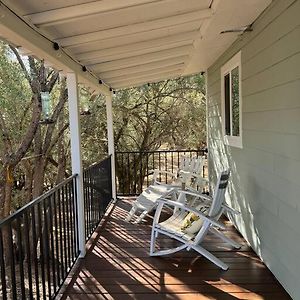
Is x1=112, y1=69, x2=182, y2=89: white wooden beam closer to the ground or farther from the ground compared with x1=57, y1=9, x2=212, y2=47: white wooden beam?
closer to the ground

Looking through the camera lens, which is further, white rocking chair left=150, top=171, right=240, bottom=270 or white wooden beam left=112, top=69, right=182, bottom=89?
white wooden beam left=112, top=69, right=182, bottom=89

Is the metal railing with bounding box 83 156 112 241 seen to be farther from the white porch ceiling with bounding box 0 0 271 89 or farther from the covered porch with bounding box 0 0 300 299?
the white porch ceiling with bounding box 0 0 271 89

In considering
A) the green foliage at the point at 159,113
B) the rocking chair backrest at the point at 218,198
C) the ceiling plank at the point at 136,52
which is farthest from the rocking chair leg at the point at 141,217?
the green foliage at the point at 159,113

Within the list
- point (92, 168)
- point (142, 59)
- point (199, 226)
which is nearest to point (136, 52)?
point (142, 59)

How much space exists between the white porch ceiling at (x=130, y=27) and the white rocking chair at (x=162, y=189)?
Result: 5.67 ft

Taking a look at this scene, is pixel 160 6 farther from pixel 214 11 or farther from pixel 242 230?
pixel 242 230

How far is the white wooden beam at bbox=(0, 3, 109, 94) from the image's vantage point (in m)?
2.20

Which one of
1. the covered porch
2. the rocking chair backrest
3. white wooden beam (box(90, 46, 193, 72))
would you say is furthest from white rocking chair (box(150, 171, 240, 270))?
white wooden beam (box(90, 46, 193, 72))

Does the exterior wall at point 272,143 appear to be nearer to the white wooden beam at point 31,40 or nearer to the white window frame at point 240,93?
the white window frame at point 240,93

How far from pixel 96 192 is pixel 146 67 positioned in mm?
1805

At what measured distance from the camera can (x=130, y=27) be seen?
10.1 ft

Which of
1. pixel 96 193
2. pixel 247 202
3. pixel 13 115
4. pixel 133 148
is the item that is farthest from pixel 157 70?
pixel 133 148

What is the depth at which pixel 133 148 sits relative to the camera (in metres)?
11.2

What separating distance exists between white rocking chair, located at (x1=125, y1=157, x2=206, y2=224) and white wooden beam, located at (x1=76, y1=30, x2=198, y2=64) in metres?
1.85
